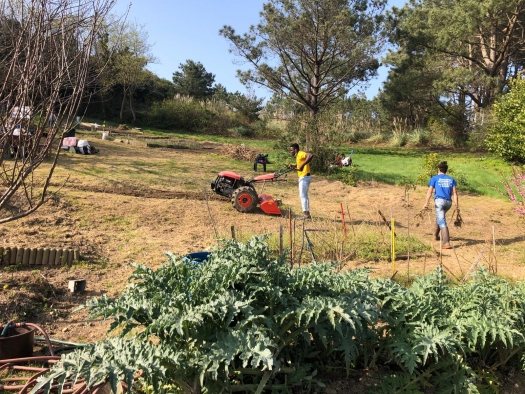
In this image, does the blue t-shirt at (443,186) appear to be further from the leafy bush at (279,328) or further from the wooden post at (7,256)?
the wooden post at (7,256)

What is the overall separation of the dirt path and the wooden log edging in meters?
0.12

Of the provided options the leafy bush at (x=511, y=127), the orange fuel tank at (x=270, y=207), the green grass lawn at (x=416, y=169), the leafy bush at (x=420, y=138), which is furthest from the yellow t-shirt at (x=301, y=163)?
the leafy bush at (x=420, y=138)

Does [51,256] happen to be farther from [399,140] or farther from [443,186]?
[399,140]

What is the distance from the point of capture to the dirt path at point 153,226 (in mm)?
4535

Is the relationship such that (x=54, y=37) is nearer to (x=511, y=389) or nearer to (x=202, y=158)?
(x=511, y=389)

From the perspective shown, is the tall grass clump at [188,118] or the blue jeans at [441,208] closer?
the blue jeans at [441,208]

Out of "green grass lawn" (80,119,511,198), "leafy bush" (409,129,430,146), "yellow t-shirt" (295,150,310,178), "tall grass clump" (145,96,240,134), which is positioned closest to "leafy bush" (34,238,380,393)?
"yellow t-shirt" (295,150,310,178)

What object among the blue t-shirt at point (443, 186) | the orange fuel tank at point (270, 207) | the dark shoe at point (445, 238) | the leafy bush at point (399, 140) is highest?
the leafy bush at point (399, 140)

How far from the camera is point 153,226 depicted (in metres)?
7.27

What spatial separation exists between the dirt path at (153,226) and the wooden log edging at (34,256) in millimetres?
121

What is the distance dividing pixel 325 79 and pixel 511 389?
67.0ft

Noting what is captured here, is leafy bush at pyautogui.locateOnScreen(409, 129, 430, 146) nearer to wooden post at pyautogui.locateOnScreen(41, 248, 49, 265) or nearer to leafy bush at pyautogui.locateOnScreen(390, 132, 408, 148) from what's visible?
leafy bush at pyautogui.locateOnScreen(390, 132, 408, 148)

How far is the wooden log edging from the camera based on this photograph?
504 cm

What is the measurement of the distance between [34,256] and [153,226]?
2.32m
